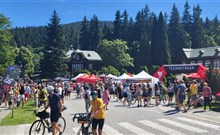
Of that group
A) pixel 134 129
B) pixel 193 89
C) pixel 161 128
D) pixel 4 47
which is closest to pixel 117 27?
pixel 4 47

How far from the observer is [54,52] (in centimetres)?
6838

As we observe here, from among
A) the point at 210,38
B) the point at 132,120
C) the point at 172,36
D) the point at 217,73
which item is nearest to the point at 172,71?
the point at 217,73

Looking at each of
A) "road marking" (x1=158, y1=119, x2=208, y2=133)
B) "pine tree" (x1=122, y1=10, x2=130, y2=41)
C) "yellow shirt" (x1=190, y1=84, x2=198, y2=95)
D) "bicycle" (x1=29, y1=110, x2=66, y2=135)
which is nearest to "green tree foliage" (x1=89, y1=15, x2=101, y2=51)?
"pine tree" (x1=122, y1=10, x2=130, y2=41)

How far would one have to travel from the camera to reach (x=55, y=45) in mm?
70250

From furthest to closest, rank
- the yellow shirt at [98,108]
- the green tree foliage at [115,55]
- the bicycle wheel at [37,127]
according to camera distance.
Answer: the green tree foliage at [115,55] → the bicycle wheel at [37,127] → the yellow shirt at [98,108]

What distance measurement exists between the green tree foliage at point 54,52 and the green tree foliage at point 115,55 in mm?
15984

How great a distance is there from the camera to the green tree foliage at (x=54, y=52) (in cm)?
6644

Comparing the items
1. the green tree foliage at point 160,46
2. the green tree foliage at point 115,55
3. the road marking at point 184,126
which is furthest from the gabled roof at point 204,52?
the road marking at point 184,126

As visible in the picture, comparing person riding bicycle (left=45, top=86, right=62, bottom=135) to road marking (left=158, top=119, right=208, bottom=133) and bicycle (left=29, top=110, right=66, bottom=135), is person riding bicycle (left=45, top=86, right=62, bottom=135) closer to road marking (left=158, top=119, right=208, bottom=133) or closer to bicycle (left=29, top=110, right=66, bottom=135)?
bicycle (left=29, top=110, right=66, bottom=135)

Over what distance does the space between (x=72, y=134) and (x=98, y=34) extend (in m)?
93.6

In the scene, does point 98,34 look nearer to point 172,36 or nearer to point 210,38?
point 172,36

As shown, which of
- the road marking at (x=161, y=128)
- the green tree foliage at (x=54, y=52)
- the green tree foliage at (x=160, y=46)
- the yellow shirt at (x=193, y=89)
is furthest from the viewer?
the green tree foliage at (x=160, y=46)

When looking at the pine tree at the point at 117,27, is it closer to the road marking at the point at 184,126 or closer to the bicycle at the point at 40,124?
the road marking at the point at 184,126

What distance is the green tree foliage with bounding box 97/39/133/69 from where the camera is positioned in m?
81.2
